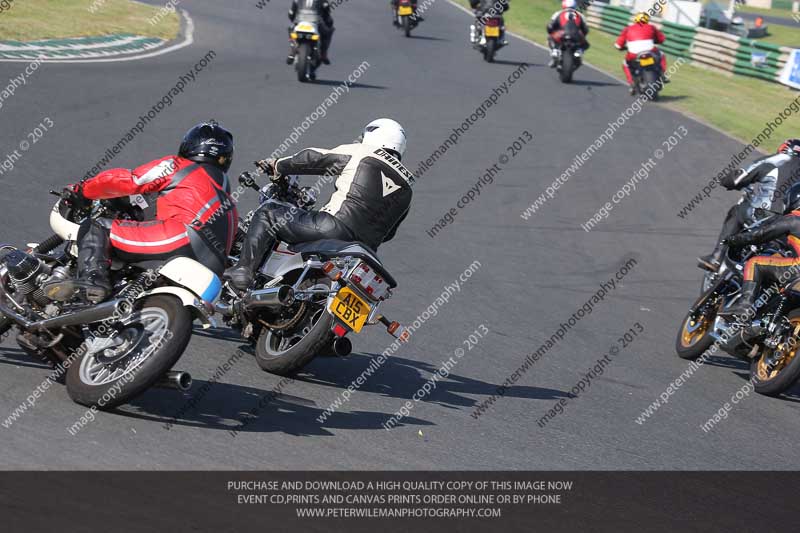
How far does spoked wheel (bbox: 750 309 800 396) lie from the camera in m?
8.27

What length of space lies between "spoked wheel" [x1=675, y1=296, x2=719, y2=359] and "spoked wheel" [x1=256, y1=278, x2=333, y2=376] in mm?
3941

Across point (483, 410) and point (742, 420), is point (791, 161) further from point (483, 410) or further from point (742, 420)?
point (483, 410)

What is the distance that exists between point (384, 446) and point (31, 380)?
2045 millimetres

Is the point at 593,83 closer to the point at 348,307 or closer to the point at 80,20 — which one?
the point at 80,20

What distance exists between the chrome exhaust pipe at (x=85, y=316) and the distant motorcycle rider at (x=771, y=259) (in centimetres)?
526

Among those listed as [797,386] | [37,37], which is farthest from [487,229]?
[37,37]

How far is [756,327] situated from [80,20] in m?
18.6

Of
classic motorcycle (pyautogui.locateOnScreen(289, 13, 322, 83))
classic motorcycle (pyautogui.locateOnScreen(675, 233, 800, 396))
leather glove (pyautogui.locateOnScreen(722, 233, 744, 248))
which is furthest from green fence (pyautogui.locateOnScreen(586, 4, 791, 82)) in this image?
classic motorcycle (pyautogui.locateOnScreen(675, 233, 800, 396))

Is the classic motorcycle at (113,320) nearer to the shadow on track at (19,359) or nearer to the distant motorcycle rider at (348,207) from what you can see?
the shadow on track at (19,359)

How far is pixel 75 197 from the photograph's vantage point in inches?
263

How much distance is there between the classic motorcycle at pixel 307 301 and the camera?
6617mm

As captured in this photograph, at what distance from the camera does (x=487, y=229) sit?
13648mm

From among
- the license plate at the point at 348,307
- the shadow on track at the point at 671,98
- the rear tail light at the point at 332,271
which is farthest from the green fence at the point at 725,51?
the license plate at the point at 348,307

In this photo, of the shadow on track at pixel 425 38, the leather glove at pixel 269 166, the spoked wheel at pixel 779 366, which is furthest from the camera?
the shadow on track at pixel 425 38
